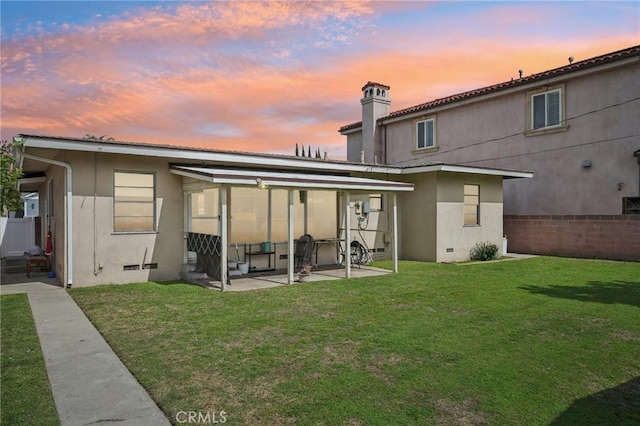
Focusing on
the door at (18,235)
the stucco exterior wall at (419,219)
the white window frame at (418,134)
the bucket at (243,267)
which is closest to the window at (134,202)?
the bucket at (243,267)

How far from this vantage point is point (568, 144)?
54.1 feet

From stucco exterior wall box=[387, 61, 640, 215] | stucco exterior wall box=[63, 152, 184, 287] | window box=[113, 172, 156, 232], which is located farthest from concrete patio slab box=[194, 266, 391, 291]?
stucco exterior wall box=[387, 61, 640, 215]

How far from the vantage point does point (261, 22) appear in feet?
36.5

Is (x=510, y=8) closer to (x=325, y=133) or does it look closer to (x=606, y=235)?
(x=606, y=235)

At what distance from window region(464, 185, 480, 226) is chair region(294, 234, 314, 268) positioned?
6460 mm

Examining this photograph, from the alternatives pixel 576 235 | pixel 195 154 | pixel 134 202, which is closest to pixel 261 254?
pixel 195 154

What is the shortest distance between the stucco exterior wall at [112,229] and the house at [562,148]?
7926 millimetres

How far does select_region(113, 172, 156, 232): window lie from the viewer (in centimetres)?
1066

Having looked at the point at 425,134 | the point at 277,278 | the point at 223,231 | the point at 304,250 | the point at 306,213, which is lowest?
the point at 277,278

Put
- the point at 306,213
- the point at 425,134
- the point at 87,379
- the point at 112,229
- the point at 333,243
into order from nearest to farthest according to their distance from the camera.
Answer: the point at 87,379 < the point at 112,229 < the point at 306,213 < the point at 333,243 < the point at 425,134

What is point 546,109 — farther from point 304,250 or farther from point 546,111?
point 304,250

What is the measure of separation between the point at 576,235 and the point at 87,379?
653 inches

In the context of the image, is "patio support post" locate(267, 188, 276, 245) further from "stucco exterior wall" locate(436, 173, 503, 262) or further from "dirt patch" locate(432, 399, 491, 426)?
"dirt patch" locate(432, 399, 491, 426)

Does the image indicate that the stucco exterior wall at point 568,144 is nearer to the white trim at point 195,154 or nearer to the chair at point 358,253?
the white trim at point 195,154
